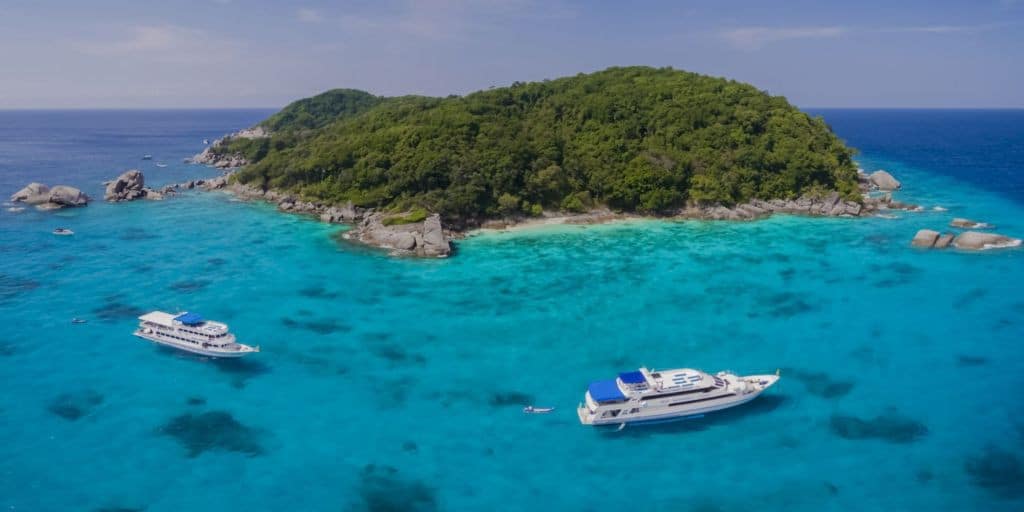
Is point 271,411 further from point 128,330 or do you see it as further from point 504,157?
point 504,157

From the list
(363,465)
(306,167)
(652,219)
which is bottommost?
(363,465)

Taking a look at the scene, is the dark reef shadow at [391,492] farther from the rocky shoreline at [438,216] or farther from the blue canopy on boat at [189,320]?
the rocky shoreline at [438,216]

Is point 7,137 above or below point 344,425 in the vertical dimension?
above

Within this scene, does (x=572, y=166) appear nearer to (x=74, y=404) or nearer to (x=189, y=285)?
(x=189, y=285)

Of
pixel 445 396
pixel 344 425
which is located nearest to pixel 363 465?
pixel 344 425

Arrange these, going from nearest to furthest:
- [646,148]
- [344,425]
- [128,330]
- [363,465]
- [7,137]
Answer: [363,465]
[344,425]
[128,330]
[646,148]
[7,137]

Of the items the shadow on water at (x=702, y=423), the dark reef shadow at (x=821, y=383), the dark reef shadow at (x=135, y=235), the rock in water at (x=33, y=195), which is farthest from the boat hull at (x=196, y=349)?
the rock in water at (x=33, y=195)
